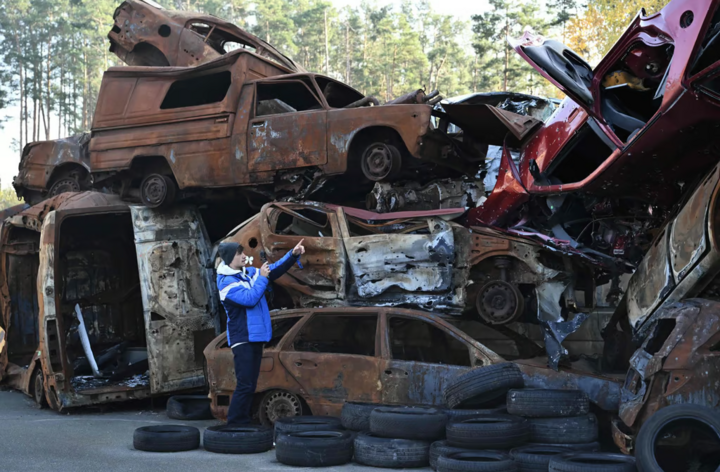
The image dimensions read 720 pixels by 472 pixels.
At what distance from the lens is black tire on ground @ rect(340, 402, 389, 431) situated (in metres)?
6.16

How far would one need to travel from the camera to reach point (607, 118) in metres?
7.18

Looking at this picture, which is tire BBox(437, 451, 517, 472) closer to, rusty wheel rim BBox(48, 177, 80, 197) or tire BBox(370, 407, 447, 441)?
tire BBox(370, 407, 447, 441)

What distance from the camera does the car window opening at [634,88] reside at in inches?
265

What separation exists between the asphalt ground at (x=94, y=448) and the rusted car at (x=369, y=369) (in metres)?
0.75

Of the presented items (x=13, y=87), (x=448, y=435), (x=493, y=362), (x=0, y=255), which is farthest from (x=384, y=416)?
(x=13, y=87)

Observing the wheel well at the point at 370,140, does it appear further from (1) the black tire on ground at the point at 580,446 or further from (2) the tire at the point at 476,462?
(2) the tire at the point at 476,462

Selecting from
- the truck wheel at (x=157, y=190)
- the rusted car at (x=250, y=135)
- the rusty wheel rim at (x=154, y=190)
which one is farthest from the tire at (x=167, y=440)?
the rusty wheel rim at (x=154, y=190)

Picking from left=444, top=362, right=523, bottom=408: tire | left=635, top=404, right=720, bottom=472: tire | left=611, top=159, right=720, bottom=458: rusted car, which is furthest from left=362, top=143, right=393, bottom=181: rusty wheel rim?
left=635, top=404, right=720, bottom=472: tire

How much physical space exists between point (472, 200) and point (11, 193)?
4823cm

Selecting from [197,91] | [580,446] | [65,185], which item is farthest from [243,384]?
[65,185]

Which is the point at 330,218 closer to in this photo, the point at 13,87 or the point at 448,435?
the point at 448,435

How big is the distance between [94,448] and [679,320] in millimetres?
4645

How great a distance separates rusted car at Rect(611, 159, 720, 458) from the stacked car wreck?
2 cm

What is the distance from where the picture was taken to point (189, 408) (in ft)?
26.8
